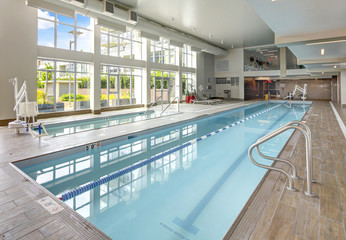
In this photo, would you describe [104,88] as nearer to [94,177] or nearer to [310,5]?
[94,177]

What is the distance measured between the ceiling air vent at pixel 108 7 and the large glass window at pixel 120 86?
376 centimetres

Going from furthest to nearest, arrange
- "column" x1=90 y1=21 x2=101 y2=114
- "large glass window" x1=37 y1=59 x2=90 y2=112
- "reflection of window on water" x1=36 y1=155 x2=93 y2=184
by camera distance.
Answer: "column" x1=90 y1=21 x2=101 y2=114 < "large glass window" x1=37 y1=59 x2=90 y2=112 < "reflection of window on water" x1=36 y1=155 x2=93 y2=184

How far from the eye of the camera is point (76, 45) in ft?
31.1

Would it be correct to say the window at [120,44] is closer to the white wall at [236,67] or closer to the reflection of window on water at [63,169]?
the reflection of window on water at [63,169]

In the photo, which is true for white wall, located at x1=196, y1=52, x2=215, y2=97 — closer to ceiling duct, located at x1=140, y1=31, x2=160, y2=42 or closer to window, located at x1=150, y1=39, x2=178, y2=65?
window, located at x1=150, y1=39, x2=178, y2=65

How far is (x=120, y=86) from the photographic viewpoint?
39.1 ft

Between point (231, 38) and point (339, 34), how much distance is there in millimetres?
11279

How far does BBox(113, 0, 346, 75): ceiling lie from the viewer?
11.7 feet

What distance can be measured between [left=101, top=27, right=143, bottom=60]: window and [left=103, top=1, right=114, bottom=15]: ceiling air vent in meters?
3.56

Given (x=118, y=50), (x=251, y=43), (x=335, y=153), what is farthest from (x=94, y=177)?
(x=251, y=43)

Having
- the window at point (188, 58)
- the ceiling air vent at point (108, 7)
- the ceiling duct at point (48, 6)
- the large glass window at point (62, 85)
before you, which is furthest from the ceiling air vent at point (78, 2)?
the window at point (188, 58)

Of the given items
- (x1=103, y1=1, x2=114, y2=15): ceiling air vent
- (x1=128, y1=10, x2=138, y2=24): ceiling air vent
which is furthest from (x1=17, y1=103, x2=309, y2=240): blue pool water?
(x1=128, y1=10, x2=138, y2=24): ceiling air vent

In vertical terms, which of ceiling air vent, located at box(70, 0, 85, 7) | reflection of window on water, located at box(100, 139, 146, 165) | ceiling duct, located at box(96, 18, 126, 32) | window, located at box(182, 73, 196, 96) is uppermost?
ceiling duct, located at box(96, 18, 126, 32)

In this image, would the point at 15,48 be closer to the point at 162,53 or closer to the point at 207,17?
the point at 207,17
